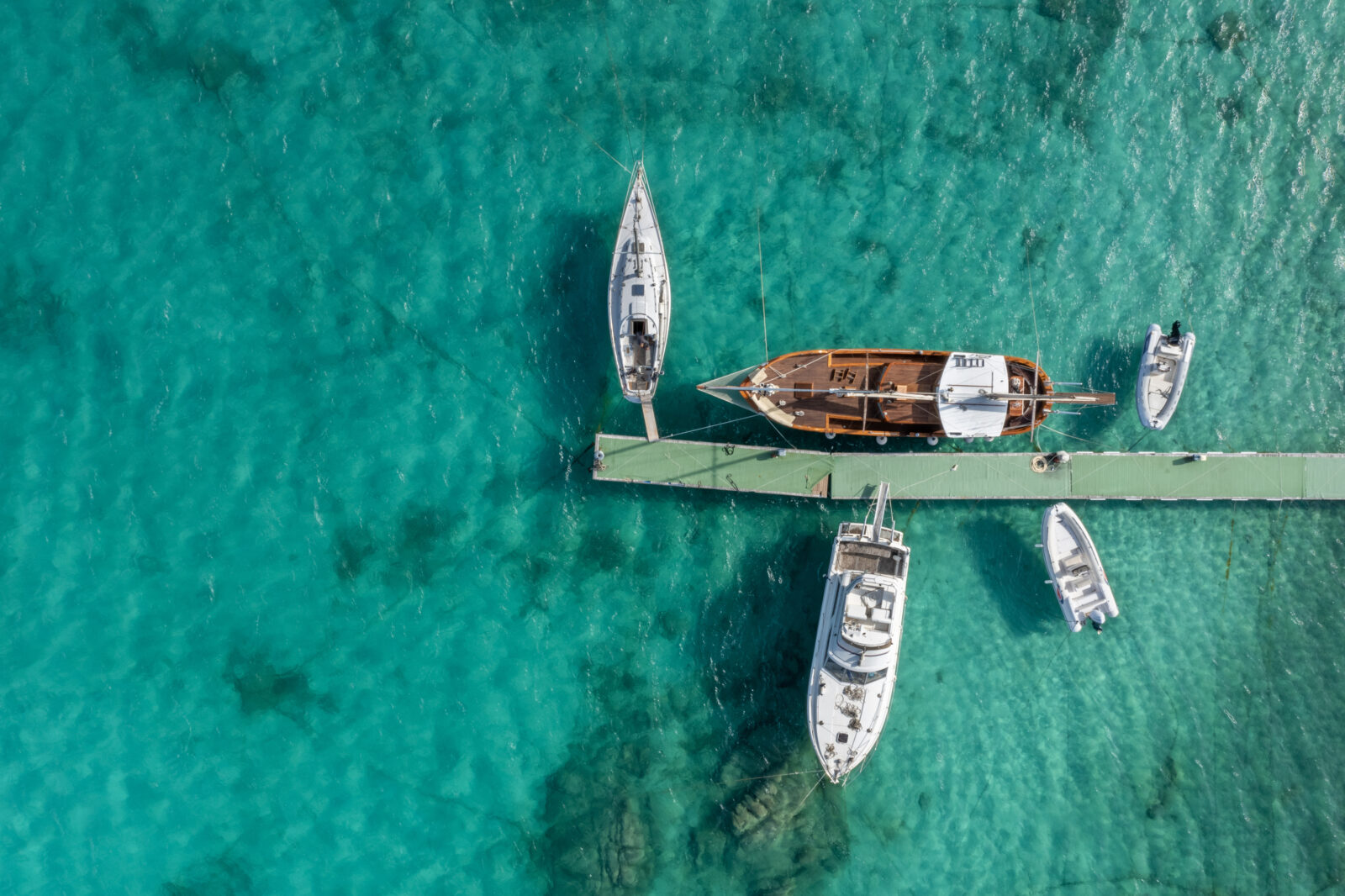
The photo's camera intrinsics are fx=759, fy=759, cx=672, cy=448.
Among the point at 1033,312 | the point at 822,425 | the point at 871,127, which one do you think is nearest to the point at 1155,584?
the point at 1033,312

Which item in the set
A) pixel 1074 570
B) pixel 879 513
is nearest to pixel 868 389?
pixel 879 513

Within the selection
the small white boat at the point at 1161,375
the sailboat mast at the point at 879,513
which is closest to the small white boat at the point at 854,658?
the sailboat mast at the point at 879,513

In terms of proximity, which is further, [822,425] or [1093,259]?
[1093,259]

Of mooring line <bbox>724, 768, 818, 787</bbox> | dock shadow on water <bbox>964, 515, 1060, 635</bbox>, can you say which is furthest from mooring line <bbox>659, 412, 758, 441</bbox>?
mooring line <bbox>724, 768, 818, 787</bbox>

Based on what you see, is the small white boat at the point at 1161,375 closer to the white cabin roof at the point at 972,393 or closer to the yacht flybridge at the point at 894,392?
the yacht flybridge at the point at 894,392

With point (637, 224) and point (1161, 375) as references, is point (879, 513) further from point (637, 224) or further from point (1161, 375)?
point (637, 224)

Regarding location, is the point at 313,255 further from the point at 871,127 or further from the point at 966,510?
the point at 966,510
